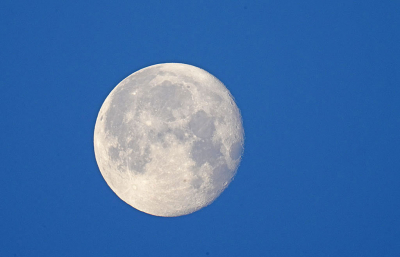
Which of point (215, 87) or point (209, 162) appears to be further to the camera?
point (215, 87)

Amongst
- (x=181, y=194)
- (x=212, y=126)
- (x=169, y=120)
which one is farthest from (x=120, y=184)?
(x=212, y=126)

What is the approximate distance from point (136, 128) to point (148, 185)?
0.83 m

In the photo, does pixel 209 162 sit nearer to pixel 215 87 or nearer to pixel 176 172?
pixel 176 172

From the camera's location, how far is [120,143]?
433cm

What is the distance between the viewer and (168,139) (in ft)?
13.4

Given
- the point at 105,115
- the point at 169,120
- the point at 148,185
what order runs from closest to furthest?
the point at 169,120 → the point at 148,185 → the point at 105,115

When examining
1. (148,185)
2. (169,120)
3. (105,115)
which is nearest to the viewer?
(169,120)

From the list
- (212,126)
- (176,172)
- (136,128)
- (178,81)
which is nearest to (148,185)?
(176,172)

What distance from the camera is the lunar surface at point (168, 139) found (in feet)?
13.6

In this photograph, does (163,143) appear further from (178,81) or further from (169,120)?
(178,81)

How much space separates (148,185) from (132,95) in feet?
4.21

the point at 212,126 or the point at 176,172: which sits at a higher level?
the point at 212,126

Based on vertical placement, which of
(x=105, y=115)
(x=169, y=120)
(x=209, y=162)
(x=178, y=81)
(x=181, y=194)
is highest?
(x=178, y=81)

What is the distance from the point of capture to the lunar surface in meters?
4.13
